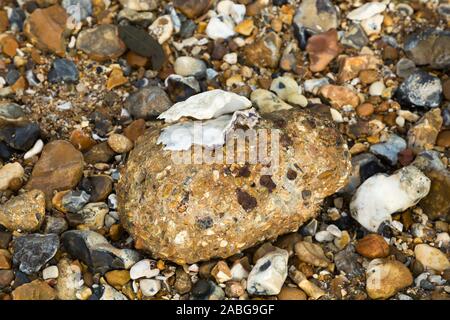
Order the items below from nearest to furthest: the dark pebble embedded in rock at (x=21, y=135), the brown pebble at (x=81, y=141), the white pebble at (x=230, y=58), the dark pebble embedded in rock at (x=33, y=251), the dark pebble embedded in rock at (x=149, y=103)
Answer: the dark pebble embedded in rock at (x=33, y=251), the dark pebble embedded in rock at (x=21, y=135), the brown pebble at (x=81, y=141), the dark pebble embedded in rock at (x=149, y=103), the white pebble at (x=230, y=58)

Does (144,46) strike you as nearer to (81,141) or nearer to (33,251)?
(81,141)

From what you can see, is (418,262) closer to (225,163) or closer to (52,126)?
(225,163)

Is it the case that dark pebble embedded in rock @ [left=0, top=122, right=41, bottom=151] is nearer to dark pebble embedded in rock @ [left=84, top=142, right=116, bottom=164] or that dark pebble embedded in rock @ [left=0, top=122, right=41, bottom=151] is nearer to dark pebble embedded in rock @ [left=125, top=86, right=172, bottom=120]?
dark pebble embedded in rock @ [left=84, top=142, right=116, bottom=164]

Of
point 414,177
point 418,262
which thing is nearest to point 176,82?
point 414,177

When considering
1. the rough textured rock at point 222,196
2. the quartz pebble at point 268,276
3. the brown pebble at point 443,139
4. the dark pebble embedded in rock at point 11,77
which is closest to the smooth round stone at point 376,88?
the brown pebble at point 443,139

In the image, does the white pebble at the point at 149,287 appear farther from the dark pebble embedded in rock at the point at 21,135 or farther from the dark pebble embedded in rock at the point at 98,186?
the dark pebble embedded in rock at the point at 21,135

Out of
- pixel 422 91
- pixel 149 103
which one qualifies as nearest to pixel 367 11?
pixel 422 91
